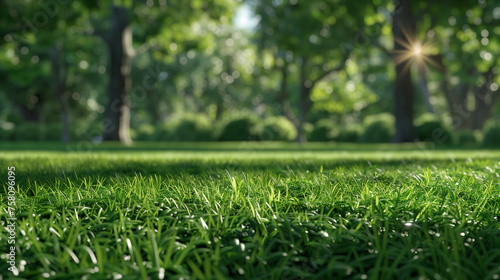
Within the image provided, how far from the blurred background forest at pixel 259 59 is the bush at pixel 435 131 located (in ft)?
0.22

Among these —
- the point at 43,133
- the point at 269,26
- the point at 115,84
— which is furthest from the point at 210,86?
the point at 115,84

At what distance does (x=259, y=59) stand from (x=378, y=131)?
337 inches

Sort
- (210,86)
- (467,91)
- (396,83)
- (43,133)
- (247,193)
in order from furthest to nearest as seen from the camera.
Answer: (210,86) → (467,91) → (43,133) → (396,83) → (247,193)

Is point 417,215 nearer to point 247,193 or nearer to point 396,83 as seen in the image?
point 247,193

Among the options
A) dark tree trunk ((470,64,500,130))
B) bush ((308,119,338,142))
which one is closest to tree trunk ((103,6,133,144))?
bush ((308,119,338,142))

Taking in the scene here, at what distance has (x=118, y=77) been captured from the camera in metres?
17.7

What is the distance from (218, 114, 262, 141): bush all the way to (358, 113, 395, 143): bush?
6.34 meters

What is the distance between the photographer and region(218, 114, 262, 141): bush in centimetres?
2550

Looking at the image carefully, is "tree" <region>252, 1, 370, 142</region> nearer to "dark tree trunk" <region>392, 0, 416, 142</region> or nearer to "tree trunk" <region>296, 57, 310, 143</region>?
"tree trunk" <region>296, 57, 310, 143</region>

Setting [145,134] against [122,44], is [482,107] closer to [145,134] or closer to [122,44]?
[145,134]

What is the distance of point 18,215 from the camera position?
9.31 ft

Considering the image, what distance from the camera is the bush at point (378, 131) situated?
957 inches

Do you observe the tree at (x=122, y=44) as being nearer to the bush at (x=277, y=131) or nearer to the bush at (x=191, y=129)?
the bush at (x=191, y=129)

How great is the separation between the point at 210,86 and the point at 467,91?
83.5ft
